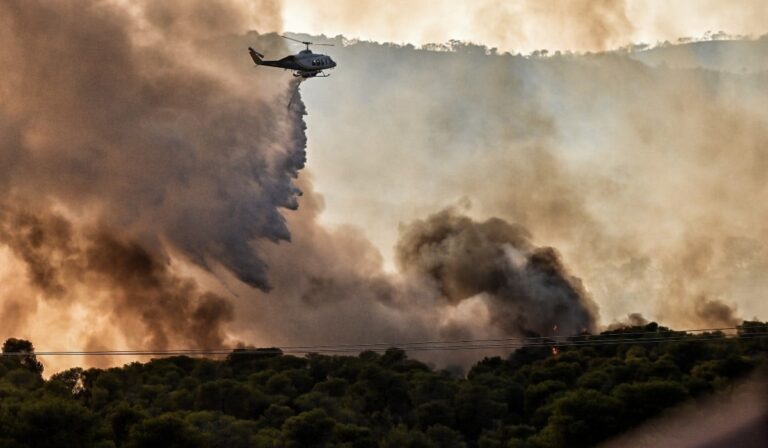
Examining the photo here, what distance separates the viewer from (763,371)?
156m

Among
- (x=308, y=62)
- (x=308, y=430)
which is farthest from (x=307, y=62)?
(x=308, y=430)

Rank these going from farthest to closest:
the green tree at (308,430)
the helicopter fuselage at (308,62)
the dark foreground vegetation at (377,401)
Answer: the helicopter fuselage at (308,62) < the green tree at (308,430) < the dark foreground vegetation at (377,401)

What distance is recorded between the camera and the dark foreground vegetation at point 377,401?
12838cm

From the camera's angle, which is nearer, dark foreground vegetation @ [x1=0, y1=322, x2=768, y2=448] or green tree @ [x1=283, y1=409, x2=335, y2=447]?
dark foreground vegetation @ [x1=0, y1=322, x2=768, y2=448]

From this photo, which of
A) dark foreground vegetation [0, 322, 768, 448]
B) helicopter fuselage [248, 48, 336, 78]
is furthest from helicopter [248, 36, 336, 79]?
dark foreground vegetation [0, 322, 768, 448]

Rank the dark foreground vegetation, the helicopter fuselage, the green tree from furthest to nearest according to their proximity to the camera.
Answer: the helicopter fuselage → the green tree → the dark foreground vegetation

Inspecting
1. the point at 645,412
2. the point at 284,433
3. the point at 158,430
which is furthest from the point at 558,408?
the point at 158,430

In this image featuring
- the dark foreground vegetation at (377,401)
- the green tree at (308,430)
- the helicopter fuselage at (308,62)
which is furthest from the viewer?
the helicopter fuselage at (308,62)

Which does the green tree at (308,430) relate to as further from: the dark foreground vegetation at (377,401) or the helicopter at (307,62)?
the helicopter at (307,62)

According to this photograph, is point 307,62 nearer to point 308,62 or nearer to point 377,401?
point 308,62

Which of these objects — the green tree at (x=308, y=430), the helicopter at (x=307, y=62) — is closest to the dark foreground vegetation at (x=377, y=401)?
the green tree at (x=308, y=430)

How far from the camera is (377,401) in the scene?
171m

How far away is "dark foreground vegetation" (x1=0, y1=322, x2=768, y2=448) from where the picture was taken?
128375 millimetres

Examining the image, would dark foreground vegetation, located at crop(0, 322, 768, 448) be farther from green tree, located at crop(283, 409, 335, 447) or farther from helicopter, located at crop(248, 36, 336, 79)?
helicopter, located at crop(248, 36, 336, 79)
